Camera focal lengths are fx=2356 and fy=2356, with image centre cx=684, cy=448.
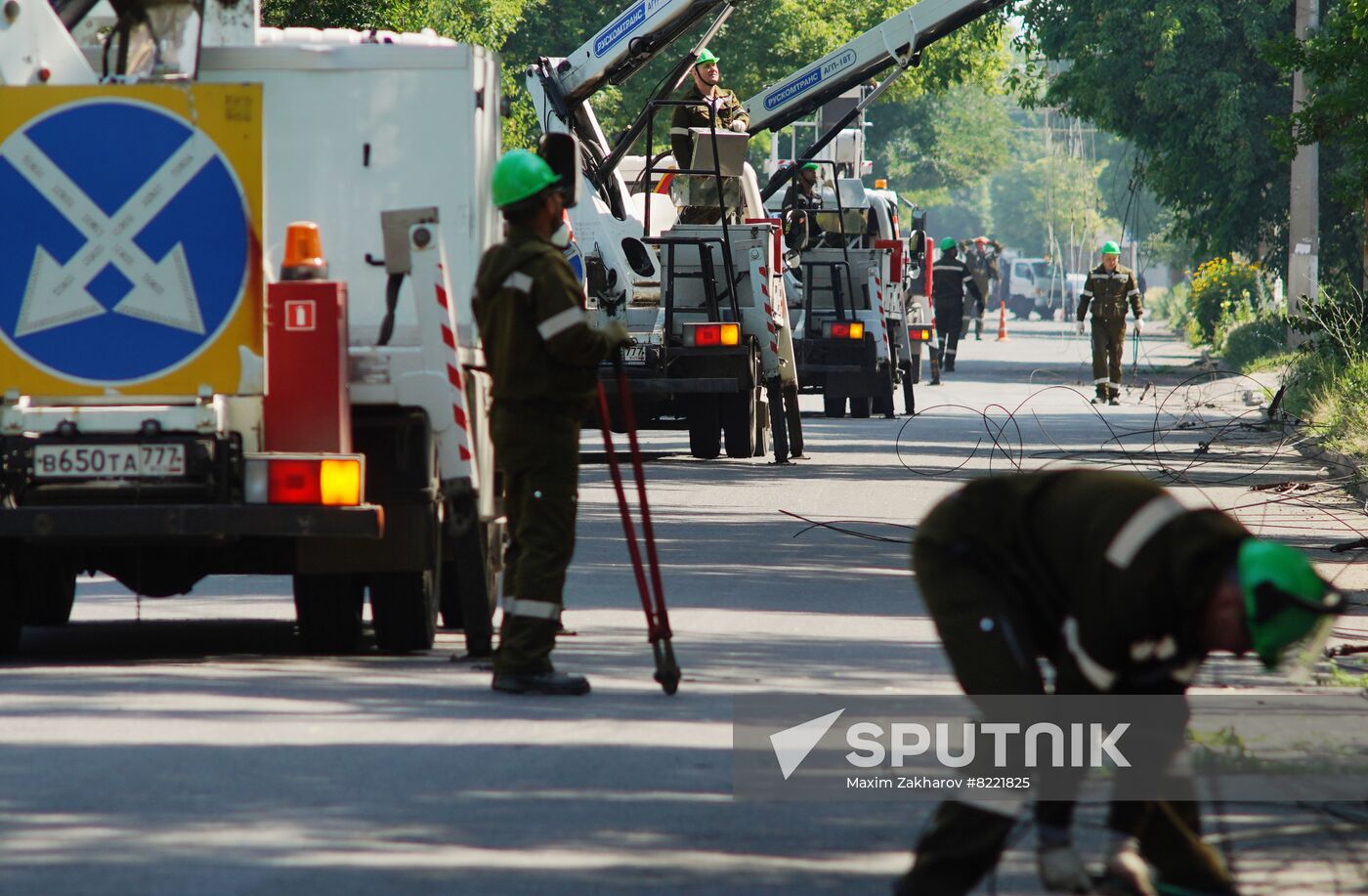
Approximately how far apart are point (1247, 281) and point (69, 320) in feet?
126

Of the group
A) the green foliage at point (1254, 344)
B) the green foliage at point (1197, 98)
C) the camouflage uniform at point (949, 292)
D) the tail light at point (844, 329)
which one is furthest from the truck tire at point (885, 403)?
the green foliage at point (1197, 98)

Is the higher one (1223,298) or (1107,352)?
(1223,298)

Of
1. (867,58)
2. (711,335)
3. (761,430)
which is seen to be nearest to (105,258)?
(711,335)

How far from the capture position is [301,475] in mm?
8672

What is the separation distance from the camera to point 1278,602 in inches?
163

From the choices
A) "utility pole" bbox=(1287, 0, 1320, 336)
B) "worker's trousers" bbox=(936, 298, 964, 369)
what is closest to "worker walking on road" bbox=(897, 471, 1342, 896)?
"utility pole" bbox=(1287, 0, 1320, 336)

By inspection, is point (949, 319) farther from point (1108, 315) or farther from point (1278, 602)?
point (1278, 602)

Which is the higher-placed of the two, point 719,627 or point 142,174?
point 142,174

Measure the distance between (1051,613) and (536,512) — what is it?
3722 mm

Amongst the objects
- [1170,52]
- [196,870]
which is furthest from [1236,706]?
[1170,52]

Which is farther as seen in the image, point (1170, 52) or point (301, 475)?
point (1170, 52)

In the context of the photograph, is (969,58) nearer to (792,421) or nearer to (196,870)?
(792,421)

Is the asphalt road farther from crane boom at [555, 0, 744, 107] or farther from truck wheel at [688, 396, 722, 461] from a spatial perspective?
crane boom at [555, 0, 744, 107]

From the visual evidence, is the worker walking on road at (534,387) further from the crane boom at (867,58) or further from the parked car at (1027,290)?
the parked car at (1027,290)
